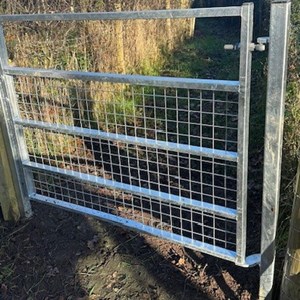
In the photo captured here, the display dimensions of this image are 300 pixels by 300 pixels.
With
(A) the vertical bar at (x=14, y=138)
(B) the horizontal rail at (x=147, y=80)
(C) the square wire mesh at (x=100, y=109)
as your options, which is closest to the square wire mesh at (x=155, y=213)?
(A) the vertical bar at (x=14, y=138)

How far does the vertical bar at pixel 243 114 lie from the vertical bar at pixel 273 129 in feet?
0.38

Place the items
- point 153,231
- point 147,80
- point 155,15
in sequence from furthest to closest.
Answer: point 153,231 < point 147,80 < point 155,15

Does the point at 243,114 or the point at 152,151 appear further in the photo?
the point at 152,151

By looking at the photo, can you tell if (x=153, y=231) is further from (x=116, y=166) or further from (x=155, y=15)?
(x=116, y=166)

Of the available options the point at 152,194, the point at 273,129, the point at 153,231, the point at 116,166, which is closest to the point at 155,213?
the point at 153,231

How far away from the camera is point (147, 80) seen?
9.21 feet

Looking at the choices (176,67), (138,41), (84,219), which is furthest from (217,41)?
(84,219)

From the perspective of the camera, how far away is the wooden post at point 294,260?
7.78 feet

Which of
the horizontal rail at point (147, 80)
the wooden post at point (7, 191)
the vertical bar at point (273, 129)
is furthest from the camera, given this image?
the wooden post at point (7, 191)

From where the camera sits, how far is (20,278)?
346 centimetres

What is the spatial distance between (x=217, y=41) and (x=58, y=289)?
10386mm

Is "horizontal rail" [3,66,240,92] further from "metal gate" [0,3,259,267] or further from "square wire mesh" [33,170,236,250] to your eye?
"square wire mesh" [33,170,236,250]

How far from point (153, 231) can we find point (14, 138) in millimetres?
1472

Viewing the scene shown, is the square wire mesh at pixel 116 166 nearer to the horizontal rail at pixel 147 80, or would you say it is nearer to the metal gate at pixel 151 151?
the metal gate at pixel 151 151
